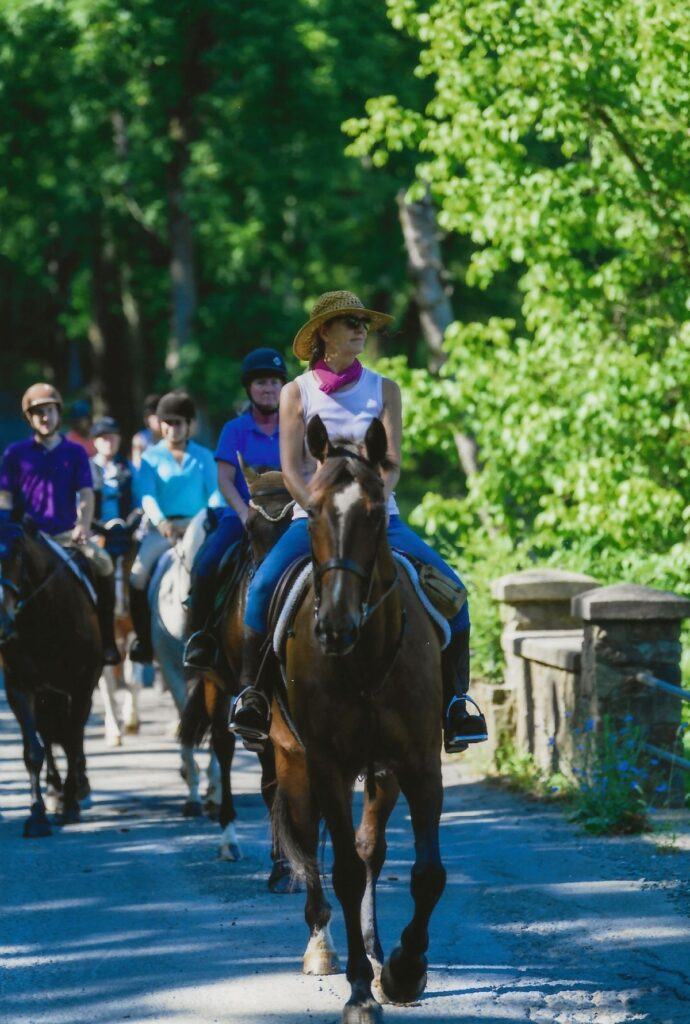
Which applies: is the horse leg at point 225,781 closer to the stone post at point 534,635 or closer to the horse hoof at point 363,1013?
the stone post at point 534,635

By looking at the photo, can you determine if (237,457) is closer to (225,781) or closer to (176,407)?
(225,781)

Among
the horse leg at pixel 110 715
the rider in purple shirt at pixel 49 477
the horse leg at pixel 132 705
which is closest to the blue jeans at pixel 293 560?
the rider in purple shirt at pixel 49 477

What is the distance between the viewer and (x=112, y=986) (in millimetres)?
7383

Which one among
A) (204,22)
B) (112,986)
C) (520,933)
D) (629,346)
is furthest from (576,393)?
(204,22)

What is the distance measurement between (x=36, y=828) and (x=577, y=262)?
21.4 feet

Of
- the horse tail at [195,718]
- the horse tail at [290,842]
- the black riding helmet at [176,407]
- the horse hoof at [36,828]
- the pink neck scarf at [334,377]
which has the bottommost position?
the horse hoof at [36,828]

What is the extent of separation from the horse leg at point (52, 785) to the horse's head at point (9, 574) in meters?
→ 1.17

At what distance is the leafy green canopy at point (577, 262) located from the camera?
46.1 feet

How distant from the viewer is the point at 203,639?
10547 millimetres

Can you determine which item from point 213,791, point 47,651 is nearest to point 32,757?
point 47,651

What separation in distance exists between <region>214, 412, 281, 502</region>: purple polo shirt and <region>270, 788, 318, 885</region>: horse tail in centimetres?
281

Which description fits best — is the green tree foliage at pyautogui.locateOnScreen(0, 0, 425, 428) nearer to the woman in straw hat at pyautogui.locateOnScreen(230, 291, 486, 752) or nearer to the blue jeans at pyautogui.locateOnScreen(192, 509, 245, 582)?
the blue jeans at pyautogui.locateOnScreen(192, 509, 245, 582)

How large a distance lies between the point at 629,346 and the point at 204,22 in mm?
17510

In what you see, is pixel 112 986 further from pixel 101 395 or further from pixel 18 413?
pixel 18 413
